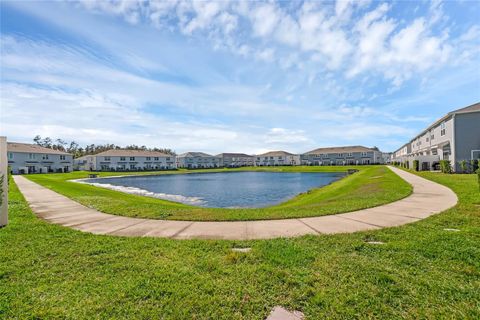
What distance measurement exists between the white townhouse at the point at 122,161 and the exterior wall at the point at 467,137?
3341 inches

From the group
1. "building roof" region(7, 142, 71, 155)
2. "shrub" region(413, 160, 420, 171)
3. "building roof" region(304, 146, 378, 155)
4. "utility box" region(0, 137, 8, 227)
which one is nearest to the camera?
"utility box" region(0, 137, 8, 227)

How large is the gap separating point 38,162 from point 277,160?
9119cm

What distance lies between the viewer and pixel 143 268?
4109 millimetres

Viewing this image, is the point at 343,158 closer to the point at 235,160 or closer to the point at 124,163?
the point at 235,160

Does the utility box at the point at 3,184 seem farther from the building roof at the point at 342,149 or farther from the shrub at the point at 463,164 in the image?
the building roof at the point at 342,149

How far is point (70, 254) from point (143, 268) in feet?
6.10

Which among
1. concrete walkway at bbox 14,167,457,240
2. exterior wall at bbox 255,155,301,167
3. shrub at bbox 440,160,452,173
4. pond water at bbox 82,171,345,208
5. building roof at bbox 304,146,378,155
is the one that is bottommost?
pond water at bbox 82,171,345,208

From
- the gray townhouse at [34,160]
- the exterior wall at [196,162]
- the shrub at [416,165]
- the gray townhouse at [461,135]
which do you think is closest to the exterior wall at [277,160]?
the exterior wall at [196,162]

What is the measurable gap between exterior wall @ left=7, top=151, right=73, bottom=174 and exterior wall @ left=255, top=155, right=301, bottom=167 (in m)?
79.3

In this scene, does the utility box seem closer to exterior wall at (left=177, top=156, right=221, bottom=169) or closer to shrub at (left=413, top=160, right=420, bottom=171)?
shrub at (left=413, top=160, right=420, bottom=171)

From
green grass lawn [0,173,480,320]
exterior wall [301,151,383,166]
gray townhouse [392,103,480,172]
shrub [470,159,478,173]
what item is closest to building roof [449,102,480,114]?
gray townhouse [392,103,480,172]

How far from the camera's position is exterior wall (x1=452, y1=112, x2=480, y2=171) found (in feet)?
86.4

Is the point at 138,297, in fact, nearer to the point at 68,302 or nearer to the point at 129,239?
the point at 68,302

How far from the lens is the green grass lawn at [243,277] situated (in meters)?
2.96
